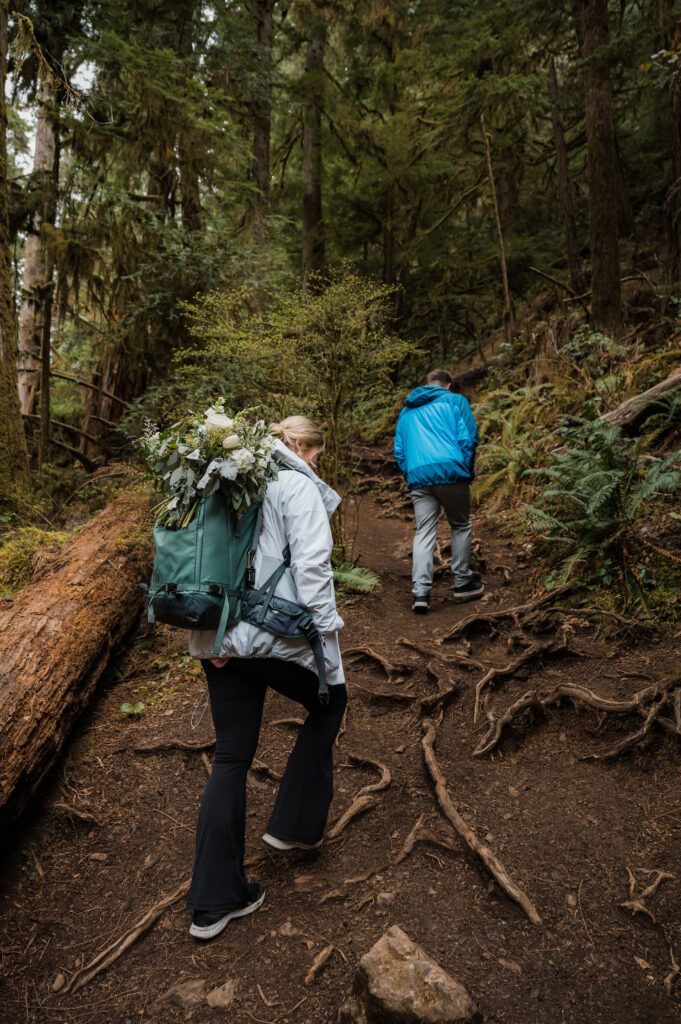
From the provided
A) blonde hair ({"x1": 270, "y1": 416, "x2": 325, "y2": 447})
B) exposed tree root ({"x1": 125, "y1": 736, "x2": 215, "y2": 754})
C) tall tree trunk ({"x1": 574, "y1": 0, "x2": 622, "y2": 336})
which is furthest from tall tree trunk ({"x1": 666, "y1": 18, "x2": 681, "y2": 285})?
exposed tree root ({"x1": 125, "y1": 736, "x2": 215, "y2": 754})

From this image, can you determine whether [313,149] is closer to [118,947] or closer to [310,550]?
[310,550]

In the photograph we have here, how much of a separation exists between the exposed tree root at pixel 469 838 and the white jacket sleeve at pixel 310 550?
1.37 metres

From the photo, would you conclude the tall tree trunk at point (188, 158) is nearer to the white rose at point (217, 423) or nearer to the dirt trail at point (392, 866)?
the white rose at point (217, 423)

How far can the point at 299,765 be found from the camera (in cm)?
300

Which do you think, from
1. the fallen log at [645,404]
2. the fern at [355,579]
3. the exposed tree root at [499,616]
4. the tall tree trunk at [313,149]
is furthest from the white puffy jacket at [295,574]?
the tall tree trunk at [313,149]

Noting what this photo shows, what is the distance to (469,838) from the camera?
3.04m

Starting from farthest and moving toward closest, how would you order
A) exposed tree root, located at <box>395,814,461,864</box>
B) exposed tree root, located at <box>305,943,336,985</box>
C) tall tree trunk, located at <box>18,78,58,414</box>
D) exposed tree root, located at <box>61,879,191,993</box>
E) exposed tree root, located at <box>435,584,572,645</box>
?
tall tree trunk, located at <box>18,78,58,414</box> → exposed tree root, located at <box>435,584,572,645</box> → exposed tree root, located at <box>395,814,461,864</box> → exposed tree root, located at <box>61,879,191,993</box> → exposed tree root, located at <box>305,943,336,985</box>

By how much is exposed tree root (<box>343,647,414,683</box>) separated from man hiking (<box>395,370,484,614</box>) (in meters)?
1.16

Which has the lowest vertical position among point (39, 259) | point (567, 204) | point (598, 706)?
point (598, 706)

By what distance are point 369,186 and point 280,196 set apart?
2820 millimetres

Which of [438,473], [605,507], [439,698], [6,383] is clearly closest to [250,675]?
[439,698]

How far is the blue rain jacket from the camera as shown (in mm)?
6512

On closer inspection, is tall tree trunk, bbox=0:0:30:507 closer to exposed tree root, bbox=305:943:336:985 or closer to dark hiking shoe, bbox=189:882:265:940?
dark hiking shoe, bbox=189:882:265:940

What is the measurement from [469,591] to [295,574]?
171 inches
